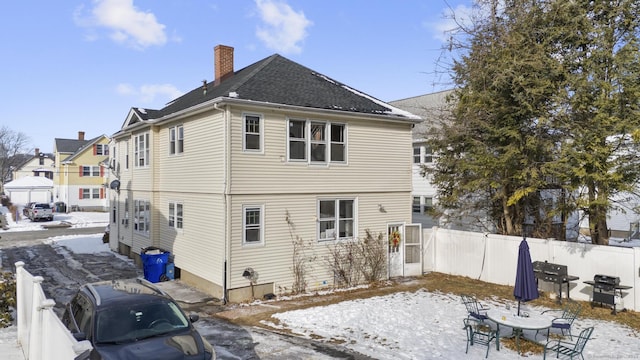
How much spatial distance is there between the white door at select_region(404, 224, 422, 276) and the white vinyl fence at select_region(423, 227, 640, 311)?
588 mm

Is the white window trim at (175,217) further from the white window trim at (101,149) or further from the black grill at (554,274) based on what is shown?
the white window trim at (101,149)

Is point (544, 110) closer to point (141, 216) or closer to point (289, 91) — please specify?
point (289, 91)

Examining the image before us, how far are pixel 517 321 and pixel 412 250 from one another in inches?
349

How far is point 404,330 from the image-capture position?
1043cm

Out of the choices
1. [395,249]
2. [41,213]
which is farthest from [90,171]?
[395,249]

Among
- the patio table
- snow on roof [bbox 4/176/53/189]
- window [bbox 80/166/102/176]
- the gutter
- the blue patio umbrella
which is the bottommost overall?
the patio table

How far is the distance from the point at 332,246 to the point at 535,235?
8.81 metres

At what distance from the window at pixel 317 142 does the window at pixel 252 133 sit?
1229 millimetres

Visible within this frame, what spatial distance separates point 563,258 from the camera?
13.9 m

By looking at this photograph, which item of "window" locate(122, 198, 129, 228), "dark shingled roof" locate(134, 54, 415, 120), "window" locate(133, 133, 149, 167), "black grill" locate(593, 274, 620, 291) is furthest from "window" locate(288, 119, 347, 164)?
"window" locate(122, 198, 129, 228)

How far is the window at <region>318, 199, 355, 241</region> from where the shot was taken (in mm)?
15438

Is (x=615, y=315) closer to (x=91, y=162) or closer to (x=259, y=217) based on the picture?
(x=259, y=217)

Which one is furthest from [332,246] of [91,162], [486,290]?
[91,162]

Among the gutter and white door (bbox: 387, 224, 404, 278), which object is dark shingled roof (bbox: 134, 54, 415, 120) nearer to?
the gutter
